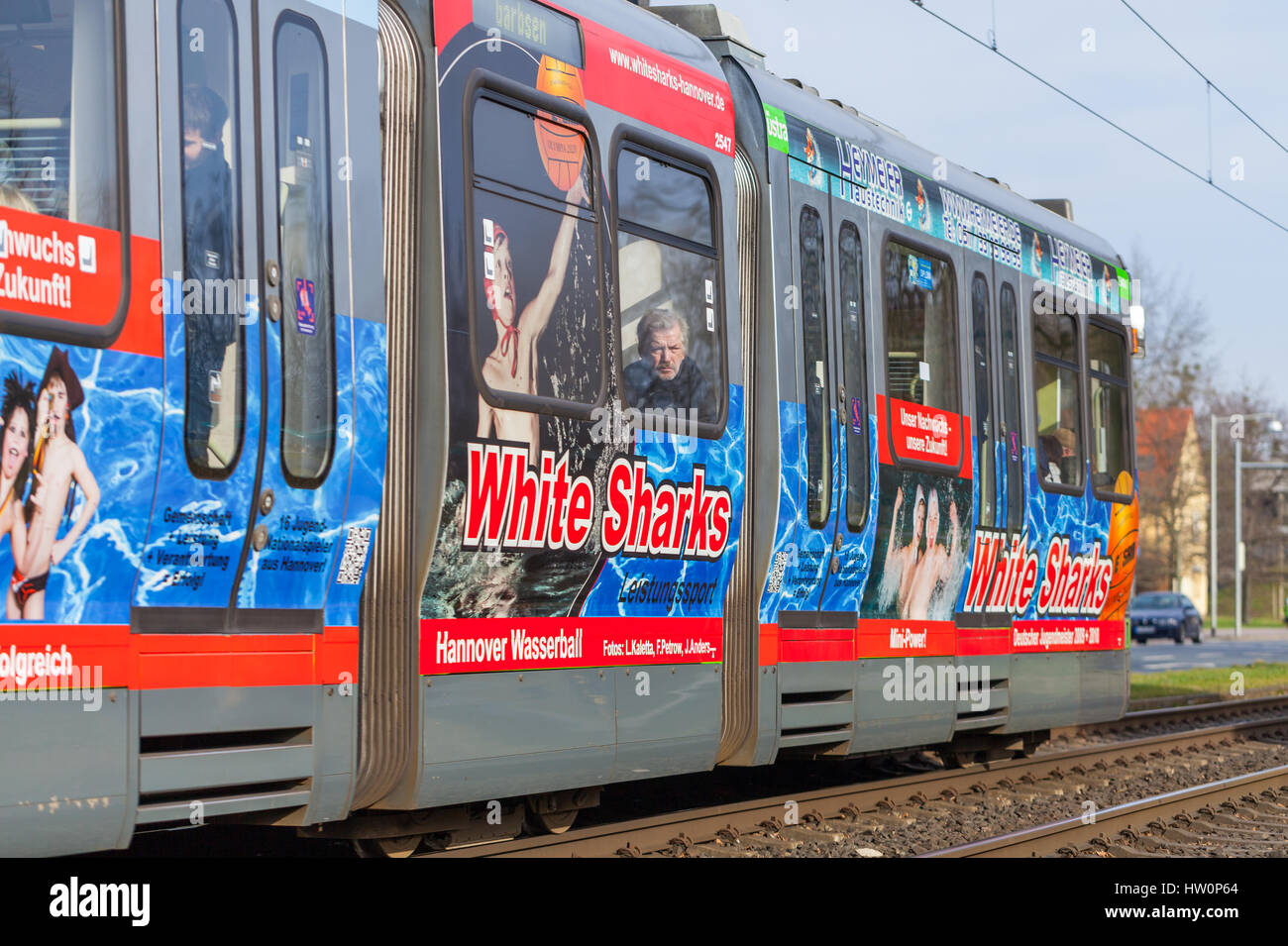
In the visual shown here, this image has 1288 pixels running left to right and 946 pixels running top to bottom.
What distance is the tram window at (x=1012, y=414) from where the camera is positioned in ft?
36.1

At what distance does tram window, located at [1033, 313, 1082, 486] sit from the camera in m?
11.6

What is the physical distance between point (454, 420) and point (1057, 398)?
23.1ft

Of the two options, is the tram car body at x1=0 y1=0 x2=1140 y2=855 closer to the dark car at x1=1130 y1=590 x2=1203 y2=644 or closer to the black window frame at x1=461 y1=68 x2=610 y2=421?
the black window frame at x1=461 y1=68 x2=610 y2=421

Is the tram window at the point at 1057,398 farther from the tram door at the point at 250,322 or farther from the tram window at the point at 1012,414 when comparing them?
the tram door at the point at 250,322

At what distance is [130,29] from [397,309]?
4.92 ft

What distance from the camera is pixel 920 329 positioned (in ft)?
32.9

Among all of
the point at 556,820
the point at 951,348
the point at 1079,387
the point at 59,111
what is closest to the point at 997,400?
the point at 951,348

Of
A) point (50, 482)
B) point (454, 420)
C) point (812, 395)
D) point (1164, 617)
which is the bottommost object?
point (1164, 617)

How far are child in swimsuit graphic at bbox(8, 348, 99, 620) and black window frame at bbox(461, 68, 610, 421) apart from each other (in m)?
1.94

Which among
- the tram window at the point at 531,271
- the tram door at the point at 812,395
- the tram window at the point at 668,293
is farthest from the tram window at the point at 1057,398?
the tram window at the point at 531,271

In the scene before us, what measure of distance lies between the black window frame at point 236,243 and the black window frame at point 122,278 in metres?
0.22

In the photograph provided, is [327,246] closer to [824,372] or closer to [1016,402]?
[824,372]
